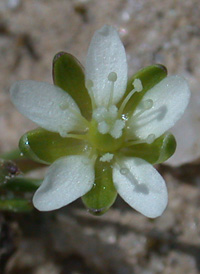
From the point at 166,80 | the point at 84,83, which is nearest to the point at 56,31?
the point at 84,83

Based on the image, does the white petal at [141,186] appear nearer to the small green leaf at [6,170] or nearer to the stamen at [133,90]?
the stamen at [133,90]

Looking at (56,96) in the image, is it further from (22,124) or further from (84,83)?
(22,124)

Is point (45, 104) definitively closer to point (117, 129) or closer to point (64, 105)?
point (64, 105)

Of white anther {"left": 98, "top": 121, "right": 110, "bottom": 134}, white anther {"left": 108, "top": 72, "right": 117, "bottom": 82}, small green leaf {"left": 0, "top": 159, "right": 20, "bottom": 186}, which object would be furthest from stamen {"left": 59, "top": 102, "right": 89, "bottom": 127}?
small green leaf {"left": 0, "top": 159, "right": 20, "bottom": 186}

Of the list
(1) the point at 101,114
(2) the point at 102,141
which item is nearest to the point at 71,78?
(1) the point at 101,114

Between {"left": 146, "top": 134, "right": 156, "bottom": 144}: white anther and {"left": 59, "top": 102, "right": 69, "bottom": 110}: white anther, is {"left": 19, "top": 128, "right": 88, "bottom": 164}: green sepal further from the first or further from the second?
{"left": 146, "top": 134, "right": 156, "bottom": 144}: white anther

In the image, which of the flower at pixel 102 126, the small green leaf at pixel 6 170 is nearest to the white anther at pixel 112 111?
the flower at pixel 102 126
